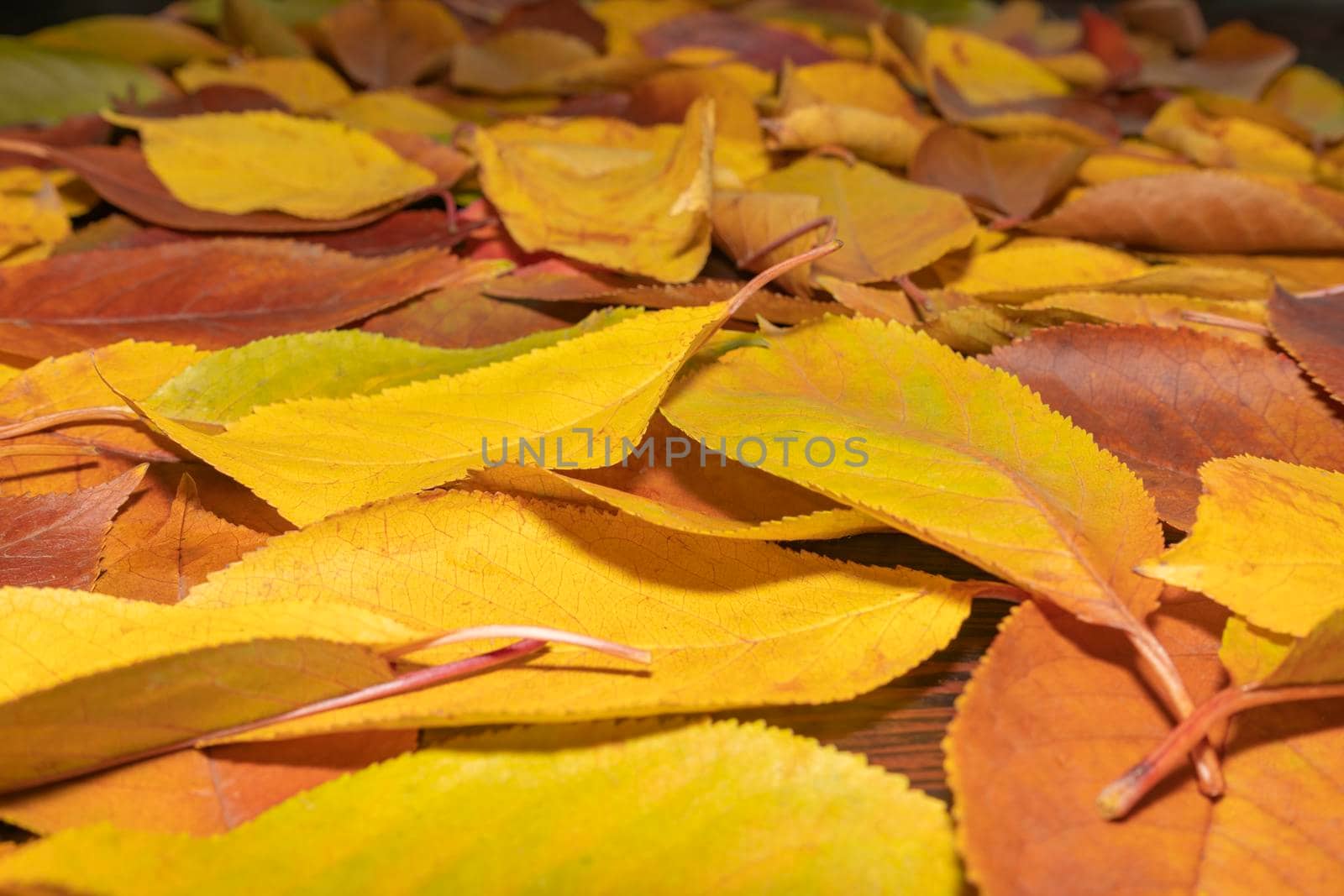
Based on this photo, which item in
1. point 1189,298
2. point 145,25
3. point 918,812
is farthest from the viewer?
point 145,25

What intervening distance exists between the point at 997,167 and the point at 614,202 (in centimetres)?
23

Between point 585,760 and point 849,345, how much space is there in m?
0.16

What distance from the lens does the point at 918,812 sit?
8.8 inches

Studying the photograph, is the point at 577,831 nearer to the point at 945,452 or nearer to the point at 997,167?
the point at 945,452

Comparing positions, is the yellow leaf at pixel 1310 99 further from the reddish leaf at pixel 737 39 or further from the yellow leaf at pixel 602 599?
the yellow leaf at pixel 602 599

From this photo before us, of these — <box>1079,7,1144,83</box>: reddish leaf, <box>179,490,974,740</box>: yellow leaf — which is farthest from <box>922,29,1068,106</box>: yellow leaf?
<box>179,490,974,740</box>: yellow leaf

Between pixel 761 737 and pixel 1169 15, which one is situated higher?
pixel 1169 15

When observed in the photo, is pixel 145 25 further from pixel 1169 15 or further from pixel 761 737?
pixel 1169 15

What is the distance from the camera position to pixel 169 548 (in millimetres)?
301

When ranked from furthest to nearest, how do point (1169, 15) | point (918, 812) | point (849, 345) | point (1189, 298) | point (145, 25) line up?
1. point (1169, 15)
2. point (145, 25)
3. point (1189, 298)
4. point (849, 345)
5. point (918, 812)

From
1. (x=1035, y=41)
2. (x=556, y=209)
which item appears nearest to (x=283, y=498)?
(x=556, y=209)

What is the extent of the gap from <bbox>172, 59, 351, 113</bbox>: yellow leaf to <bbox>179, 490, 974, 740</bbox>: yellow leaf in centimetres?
50

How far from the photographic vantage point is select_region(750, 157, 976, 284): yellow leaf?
0.44 metres

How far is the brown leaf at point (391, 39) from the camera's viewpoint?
77 centimetres
